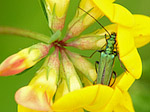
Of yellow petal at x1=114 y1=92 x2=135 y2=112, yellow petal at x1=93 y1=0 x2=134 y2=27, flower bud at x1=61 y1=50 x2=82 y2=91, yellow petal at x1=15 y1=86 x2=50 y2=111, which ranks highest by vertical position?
yellow petal at x1=93 y1=0 x2=134 y2=27

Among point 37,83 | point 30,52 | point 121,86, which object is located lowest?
point 121,86

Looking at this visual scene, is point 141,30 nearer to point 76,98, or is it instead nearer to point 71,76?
point 71,76

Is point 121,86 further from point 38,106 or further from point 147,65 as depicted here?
point 147,65

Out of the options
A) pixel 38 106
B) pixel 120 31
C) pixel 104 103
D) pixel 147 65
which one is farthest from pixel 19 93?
pixel 147 65

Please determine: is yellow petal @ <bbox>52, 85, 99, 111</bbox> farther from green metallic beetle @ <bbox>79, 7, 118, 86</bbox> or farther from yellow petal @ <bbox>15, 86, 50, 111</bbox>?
green metallic beetle @ <bbox>79, 7, 118, 86</bbox>

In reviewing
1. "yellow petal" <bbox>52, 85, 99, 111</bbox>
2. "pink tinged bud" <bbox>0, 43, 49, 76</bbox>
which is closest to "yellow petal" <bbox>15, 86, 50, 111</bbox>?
"yellow petal" <bbox>52, 85, 99, 111</bbox>
